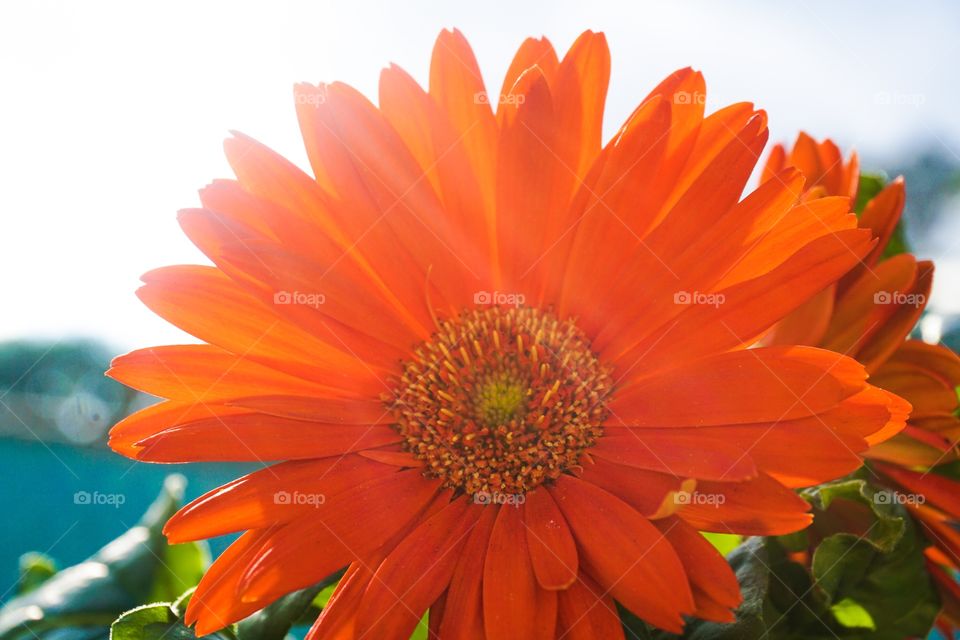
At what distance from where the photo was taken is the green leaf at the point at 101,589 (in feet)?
2.13

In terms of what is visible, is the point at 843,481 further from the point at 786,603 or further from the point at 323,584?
the point at 323,584

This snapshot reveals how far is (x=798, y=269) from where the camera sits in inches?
19.7

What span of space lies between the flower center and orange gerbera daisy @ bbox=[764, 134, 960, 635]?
166mm

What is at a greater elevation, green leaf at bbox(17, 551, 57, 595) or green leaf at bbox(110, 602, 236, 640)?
green leaf at bbox(110, 602, 236, 640)

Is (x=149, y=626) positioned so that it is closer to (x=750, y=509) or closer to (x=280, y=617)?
(x=280, y=617)

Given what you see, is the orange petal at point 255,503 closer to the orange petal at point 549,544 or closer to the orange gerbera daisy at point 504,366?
the orange gerbera daisy at point 504,366

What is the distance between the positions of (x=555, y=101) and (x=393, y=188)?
129 mm

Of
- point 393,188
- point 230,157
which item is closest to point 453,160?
point 393,188

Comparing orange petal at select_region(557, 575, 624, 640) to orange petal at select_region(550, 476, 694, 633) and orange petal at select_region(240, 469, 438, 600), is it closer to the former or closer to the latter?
orange petal at select_region(550, 476, 694, 633)

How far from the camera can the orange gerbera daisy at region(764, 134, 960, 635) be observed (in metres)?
0.60

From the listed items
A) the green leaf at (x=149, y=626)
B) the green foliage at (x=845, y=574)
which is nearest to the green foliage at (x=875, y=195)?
the green foliage at (x=845, y=574)

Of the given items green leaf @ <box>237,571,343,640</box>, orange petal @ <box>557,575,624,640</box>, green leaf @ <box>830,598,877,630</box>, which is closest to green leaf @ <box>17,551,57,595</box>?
green leaf @ <box>237,571,343,640</box>

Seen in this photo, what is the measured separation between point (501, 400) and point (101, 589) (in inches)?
14.2

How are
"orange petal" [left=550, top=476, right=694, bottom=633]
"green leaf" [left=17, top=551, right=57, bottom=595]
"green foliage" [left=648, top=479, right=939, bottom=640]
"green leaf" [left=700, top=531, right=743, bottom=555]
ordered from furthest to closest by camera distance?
1. "green leaf" [left=17, top=551, right=57, bottom=595]
2. "green leaf" [left=700, top=531, right=743, bottom=555]
3. "green foliage" [left=648, top=479, right=939, bottom=640]
4. "orange petal" [left=550, top=476, right=694, bottom=633]
